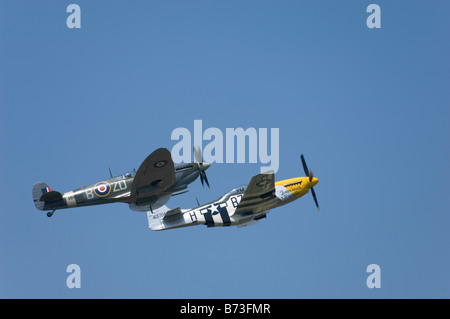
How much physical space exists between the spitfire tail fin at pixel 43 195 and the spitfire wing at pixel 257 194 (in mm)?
10183

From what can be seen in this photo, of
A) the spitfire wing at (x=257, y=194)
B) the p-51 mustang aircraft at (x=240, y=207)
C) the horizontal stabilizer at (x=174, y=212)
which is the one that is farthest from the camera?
the horizontal stabilizer at (x=174, y=212)

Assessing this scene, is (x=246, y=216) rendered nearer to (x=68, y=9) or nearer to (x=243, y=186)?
(x=243, y=186)

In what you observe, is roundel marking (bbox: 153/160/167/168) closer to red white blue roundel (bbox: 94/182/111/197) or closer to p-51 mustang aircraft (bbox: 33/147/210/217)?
p-51 mustang aircraft (bbox: 33/147/210/217)

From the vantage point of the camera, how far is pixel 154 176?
43781mm

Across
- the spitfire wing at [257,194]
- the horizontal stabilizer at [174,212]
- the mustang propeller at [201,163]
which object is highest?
the mustang propeller at [201,163]

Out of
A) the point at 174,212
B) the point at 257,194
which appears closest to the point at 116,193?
the point at 174,212

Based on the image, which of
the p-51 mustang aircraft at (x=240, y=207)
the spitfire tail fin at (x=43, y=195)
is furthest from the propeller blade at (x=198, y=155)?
the spitfire tail fin at (x=43, y=195)

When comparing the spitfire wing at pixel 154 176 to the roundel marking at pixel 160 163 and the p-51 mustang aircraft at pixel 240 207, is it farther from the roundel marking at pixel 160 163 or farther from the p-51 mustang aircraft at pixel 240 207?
the p-51 mustang aircraft at pixel 240 207

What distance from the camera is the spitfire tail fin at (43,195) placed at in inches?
1690

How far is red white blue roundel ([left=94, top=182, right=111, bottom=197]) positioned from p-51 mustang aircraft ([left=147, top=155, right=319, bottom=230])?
3585 mm

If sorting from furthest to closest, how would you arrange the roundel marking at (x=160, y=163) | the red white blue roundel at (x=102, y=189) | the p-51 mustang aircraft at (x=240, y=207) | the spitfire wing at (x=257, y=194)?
1. the p-51 mustang aircraft at (x=240, y=207)
2. the spitfire wing at (x=257, y=194)
3. the red white blue roundel at (x=102, y=189)
4. the roundel marking at (x=160, y=163)

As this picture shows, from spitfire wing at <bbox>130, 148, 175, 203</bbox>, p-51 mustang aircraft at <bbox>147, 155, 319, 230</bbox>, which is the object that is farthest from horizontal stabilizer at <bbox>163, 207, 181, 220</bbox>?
spitfire wing at <bbox>130, 148, 175, 203</bbox>

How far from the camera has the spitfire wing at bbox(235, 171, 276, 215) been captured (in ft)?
146

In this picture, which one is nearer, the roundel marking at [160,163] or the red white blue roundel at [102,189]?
the roundel marking at [160,163]
